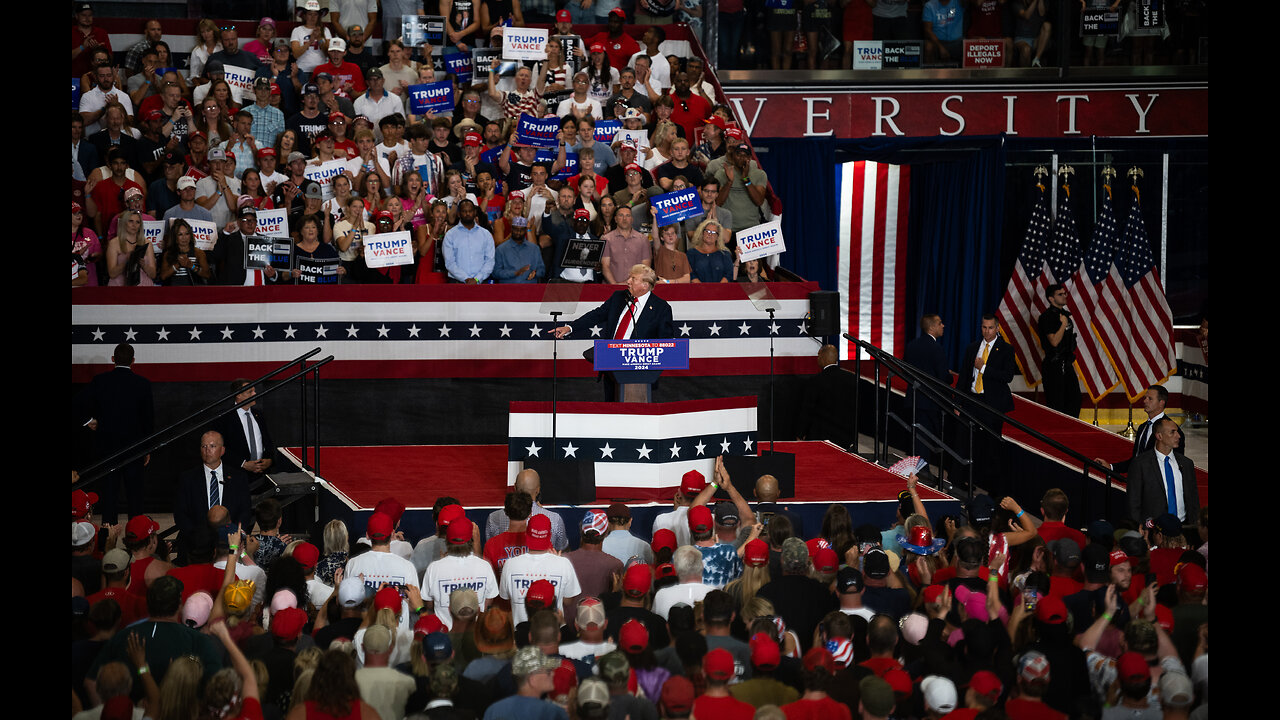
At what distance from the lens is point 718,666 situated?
584 centimetres

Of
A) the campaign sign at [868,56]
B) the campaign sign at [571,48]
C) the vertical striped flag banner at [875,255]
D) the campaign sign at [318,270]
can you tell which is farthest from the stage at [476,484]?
the campaign sign at [868,56]

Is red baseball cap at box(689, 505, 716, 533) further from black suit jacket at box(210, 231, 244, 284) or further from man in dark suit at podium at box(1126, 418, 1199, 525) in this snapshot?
black suit jacket at box(210, 231, 244, 284)

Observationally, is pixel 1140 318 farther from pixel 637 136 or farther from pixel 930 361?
pixel 637 136

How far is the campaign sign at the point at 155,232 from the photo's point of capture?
45.7 ft

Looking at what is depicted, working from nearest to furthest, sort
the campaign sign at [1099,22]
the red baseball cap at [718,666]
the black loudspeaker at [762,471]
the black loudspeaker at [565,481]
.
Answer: the red baseball cap at [718,666]
the black loudspeaker at [565,481]
the black loudspeaker at [762,471]
the campaign sign at [1099,22]

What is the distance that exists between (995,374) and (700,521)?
7.09 m

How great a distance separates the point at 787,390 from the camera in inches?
567

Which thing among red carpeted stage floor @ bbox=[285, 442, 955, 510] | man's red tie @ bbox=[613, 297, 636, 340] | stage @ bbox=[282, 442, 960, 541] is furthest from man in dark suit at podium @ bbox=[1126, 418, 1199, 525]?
man's red tie @ bbox=[613, 297, 636, 340]

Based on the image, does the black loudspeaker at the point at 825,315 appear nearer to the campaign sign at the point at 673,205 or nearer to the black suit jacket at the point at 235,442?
the campaign sign at the point at 673,205

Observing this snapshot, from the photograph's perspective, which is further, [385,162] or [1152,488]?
[385,162]

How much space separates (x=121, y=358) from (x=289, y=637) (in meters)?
6.11

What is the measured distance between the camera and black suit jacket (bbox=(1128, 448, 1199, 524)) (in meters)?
10.5

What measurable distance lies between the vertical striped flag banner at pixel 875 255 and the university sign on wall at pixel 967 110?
1096 millimetres

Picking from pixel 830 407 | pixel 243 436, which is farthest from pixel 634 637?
pixel 830 407
